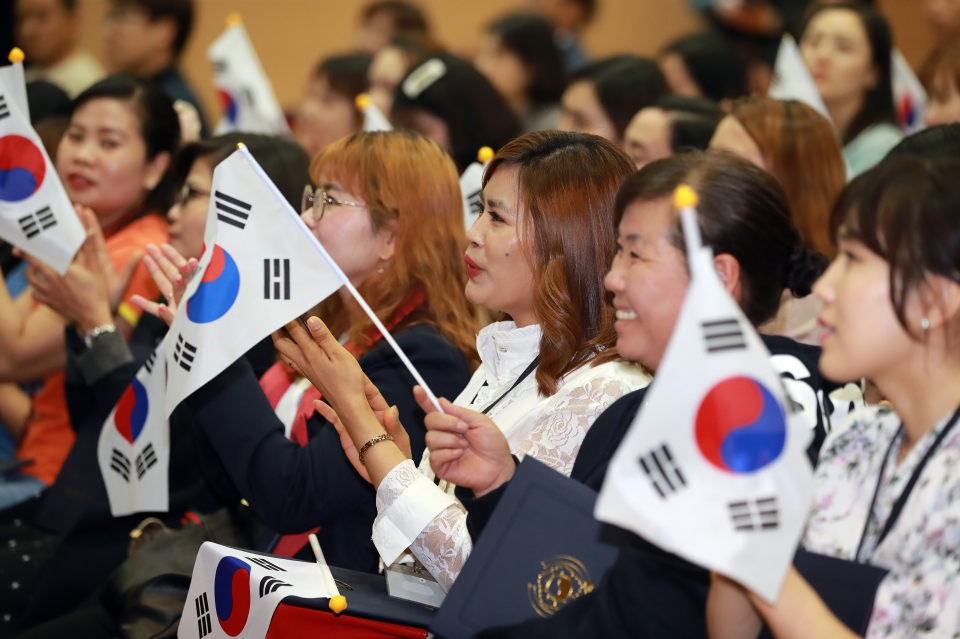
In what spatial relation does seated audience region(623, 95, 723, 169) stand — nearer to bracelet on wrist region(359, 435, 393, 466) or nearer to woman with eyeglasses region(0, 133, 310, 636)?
woman with eyeglasses region(0, 133, 310, 636)

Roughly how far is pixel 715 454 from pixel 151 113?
2.53 m

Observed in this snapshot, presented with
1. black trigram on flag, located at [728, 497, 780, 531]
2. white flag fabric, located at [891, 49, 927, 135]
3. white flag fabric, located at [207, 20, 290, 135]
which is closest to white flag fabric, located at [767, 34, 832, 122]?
white flag fabric, located at [891, 49, 927, 135]

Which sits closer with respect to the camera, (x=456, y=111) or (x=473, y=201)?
(x=473, y=201)

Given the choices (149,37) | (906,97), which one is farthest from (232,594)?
(149,37)

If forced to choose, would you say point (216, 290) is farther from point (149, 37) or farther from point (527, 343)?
point (149, 37)

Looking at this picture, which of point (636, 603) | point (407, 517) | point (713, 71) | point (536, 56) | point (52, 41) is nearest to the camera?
point (636, 603)

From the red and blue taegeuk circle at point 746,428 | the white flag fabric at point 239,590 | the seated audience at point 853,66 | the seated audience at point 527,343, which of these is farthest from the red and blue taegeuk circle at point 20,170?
the seated audience at point 853,66

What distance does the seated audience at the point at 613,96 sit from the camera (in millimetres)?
3926

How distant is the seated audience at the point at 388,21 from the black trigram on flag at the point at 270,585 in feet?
16.3

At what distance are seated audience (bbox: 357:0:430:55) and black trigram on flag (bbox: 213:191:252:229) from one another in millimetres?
4512

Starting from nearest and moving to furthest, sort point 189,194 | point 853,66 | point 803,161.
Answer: point 189,194, point 803,161, point 853,66

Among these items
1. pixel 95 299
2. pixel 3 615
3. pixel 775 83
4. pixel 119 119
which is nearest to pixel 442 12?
pixel 775 83

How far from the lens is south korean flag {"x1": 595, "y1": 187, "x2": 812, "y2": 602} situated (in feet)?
3.99

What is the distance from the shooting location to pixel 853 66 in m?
4.20
